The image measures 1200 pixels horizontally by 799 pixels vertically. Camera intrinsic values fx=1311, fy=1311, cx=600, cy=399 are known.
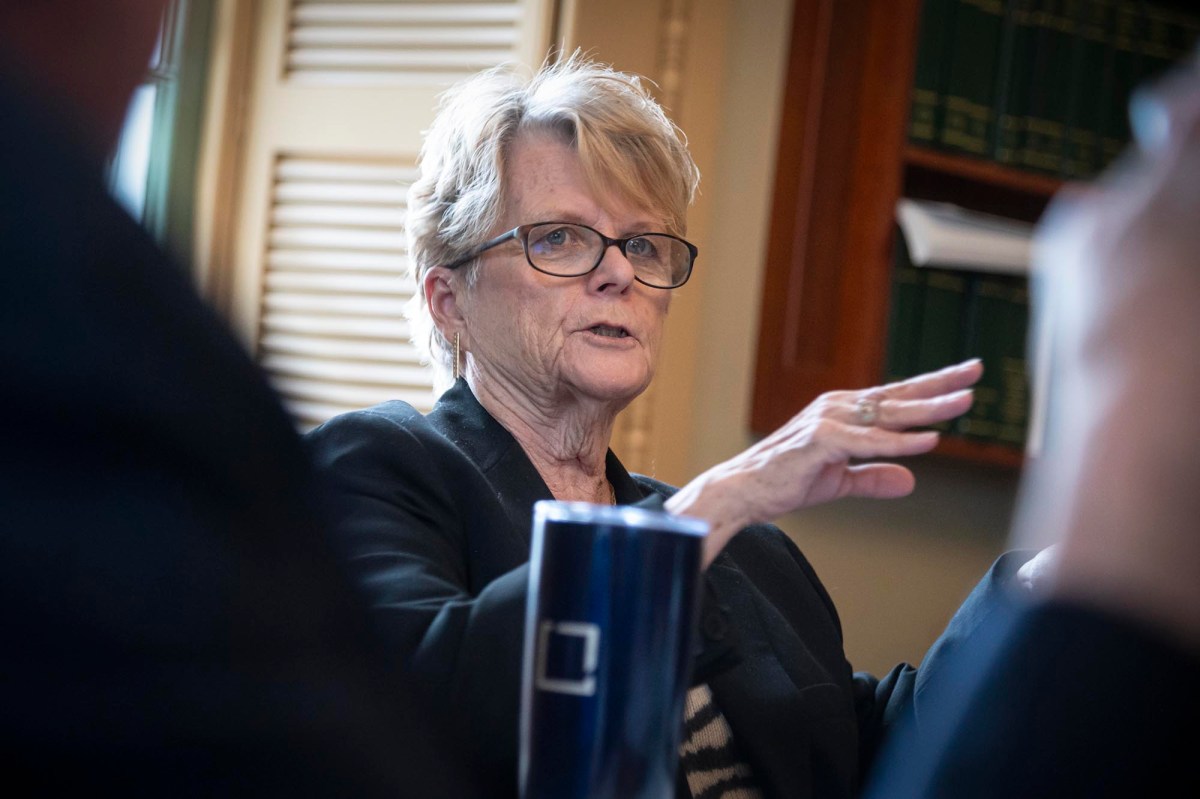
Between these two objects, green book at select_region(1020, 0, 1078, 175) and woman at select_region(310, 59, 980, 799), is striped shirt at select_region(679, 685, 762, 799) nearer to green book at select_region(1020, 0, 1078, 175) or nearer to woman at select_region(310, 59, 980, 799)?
woman at select_region(310, 59, 980, 799)

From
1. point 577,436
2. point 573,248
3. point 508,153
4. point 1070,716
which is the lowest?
point 577,436

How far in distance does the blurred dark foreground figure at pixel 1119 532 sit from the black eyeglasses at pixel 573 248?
1116 millimetres

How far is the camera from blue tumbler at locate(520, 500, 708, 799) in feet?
1.69

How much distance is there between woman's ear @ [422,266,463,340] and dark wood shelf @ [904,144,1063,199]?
120cm

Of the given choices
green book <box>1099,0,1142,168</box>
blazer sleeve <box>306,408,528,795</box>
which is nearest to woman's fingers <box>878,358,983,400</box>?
blazer sleeve <box>306,408,528,795</box>

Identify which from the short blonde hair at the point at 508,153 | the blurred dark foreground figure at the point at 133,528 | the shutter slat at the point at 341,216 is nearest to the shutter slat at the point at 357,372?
the shutter slat at the point at 341,216

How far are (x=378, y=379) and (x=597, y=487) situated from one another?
0.92 m

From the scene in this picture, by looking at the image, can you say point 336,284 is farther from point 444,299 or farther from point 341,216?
point 444,299

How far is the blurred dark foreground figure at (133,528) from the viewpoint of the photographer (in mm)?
351

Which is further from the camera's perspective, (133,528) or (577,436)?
(577,436)

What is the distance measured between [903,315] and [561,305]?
3.93ft

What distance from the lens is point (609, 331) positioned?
1482 millimetres

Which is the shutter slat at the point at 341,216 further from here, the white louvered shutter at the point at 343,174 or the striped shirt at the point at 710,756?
the striped shirt at the point at 710,756

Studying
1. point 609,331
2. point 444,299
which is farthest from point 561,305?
point 444,299
